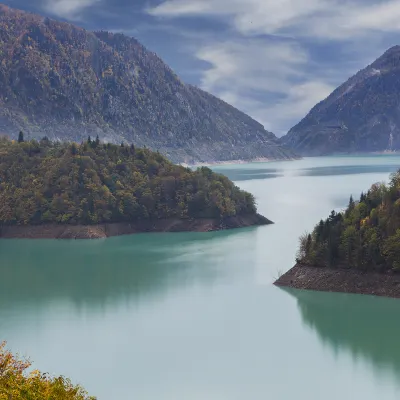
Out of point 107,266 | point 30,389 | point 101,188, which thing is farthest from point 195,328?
point 101,188

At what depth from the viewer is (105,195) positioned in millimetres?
99750

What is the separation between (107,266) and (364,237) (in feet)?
102

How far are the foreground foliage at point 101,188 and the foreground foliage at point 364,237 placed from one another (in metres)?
44.3

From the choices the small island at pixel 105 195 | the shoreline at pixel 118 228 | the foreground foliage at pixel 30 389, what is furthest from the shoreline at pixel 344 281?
the small island at pixel 105 195

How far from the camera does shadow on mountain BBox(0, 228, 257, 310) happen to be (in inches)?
2406

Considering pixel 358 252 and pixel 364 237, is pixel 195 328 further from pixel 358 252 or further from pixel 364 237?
pixel 364 237

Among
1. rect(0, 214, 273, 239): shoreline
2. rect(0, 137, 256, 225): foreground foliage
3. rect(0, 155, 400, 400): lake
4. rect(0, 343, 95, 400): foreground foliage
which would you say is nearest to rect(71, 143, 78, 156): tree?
rect(0, 137, 256, 225): foreground foliage

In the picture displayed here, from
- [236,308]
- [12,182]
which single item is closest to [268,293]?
[236,308]

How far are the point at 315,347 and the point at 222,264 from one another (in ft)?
100

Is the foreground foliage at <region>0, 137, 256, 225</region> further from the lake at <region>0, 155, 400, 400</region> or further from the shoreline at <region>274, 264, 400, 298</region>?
the shoreline at <region>274, 264, 400, 298</region>

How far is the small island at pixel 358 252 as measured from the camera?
52.8 m

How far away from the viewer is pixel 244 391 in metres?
35.8

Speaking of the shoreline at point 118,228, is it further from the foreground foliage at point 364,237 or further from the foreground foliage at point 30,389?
the foreground foliage at point 30,389

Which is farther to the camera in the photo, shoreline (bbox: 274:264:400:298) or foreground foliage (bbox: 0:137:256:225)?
foreground foliage (bbox: 0:137:256:225)
